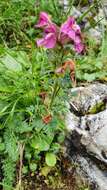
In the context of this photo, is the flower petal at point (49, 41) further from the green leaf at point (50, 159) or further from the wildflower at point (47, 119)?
the green leaf at point (50, 159)

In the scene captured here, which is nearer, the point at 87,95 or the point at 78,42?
the point at 78,42

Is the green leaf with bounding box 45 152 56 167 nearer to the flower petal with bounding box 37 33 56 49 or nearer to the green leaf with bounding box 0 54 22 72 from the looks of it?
the green leaf with bounding box 0 54 22 72

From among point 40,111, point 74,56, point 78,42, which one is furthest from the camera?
point 74,56

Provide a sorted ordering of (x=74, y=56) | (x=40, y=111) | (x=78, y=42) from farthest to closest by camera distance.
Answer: (x=74, y=56)
(x=40, y=111)
(x=78, y=42)

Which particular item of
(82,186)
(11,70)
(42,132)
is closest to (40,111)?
(42,132)

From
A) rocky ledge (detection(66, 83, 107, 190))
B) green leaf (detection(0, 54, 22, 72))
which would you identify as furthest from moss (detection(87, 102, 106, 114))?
green leaf (detection(0, 54, 22, 72))

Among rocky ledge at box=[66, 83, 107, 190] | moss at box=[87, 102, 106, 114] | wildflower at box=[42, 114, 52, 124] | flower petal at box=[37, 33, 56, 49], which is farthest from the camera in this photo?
moss at box=[87, 102, 106, 114]

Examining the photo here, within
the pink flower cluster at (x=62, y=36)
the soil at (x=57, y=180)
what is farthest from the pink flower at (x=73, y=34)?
the soil at (x=57, y=180)

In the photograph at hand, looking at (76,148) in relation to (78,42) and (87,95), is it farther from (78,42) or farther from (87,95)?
(78,42)
